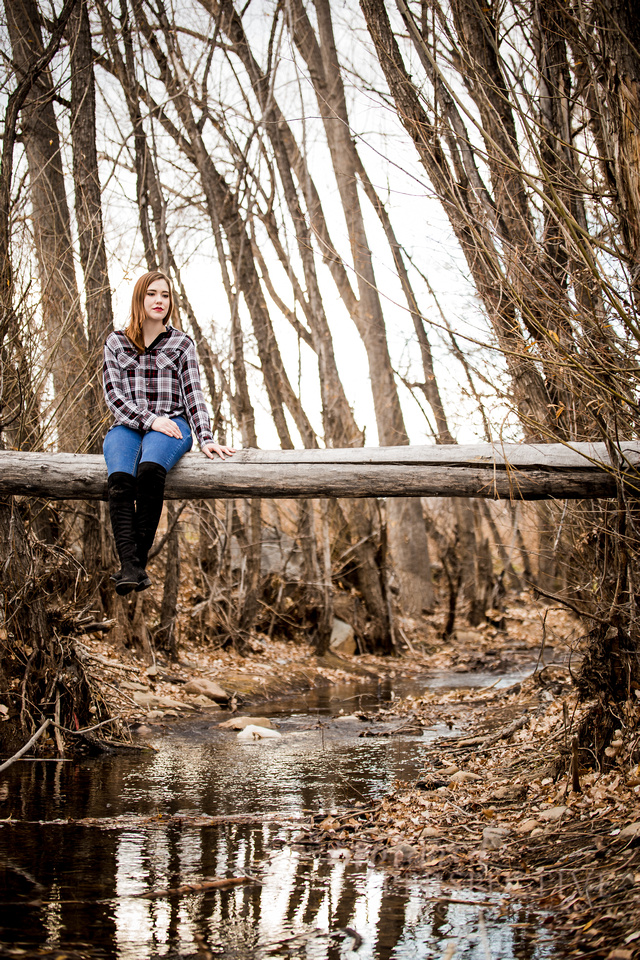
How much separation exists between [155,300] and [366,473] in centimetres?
186

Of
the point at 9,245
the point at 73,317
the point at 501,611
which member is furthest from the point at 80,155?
the point at 501,611

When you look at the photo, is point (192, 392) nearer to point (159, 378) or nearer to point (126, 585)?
point (159, 378)

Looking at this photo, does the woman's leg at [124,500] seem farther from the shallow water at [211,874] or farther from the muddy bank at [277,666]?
the muddy bank at [277,666]

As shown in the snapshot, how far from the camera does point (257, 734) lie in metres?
7.08

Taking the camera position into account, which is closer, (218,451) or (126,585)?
(126,585)

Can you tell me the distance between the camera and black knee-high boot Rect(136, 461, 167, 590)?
194 inches

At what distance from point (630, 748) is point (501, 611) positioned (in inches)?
475

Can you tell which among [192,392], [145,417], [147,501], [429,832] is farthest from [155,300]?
[429,832]

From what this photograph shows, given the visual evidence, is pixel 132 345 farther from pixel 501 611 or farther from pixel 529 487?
pixel 501 611

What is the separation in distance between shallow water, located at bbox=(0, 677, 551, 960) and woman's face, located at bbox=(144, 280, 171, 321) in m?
3.02

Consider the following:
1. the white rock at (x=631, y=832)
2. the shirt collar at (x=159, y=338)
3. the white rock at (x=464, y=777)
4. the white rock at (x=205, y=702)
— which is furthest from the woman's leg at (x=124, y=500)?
the white rock at (x=205, y=702)

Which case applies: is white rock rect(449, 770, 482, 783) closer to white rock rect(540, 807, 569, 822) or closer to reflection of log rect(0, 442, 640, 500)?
white rock rect(540, 807, 569, 822)

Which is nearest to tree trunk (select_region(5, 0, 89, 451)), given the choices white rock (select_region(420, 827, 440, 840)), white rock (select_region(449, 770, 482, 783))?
white rock (select_region(449, 770, 482, 783))

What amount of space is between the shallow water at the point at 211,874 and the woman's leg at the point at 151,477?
148cm
